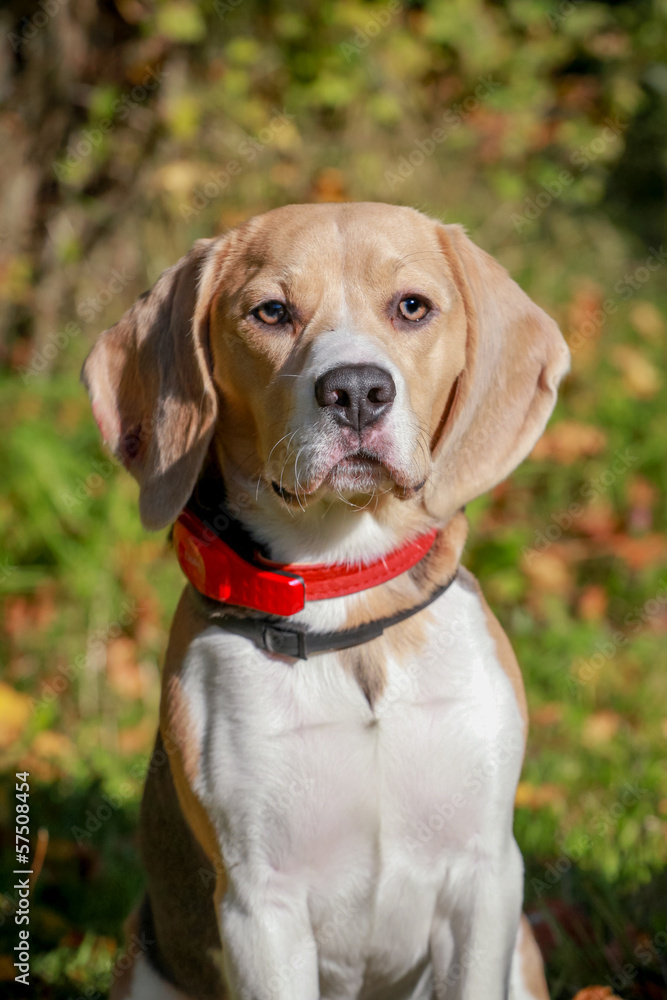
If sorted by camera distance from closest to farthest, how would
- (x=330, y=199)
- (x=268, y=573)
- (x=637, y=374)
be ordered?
(x=268, y=573), (x=637, y=374), (x=330, y=199)

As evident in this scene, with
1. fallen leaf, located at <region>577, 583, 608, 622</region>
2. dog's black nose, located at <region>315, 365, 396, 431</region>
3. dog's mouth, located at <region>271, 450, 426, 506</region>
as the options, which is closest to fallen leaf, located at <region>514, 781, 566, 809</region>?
fallen leaf, located at <region>577, 583, 608, 622</region>

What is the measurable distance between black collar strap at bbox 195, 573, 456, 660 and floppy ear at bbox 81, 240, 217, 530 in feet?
1.02

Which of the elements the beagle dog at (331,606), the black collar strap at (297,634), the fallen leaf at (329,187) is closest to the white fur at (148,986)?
the beagle dog at (331,606)

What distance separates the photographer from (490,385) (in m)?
2.68

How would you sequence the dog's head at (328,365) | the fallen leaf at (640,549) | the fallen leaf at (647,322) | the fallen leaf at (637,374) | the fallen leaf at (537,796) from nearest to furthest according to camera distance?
the dog's head at (328,365)
the fallen leaf at (537,796)
the fallen leaf at (640,549)
the fallen leaf at (637,374)
the fallen leaf at (647,322)

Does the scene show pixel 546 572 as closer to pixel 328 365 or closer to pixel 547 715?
pixel 547 715

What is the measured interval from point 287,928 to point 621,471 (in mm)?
4053

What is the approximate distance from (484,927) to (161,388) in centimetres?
149

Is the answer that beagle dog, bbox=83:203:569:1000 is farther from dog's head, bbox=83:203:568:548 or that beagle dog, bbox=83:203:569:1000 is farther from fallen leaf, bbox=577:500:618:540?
fallen leaf, bbox=577:500:618:540

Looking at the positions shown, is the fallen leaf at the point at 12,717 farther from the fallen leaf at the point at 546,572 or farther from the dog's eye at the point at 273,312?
the dog's eye at the point at 273,312

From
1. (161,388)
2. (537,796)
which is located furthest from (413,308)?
(537,796)

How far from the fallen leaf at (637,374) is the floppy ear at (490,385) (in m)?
3.74

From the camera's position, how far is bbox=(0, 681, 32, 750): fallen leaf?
14.7 feet

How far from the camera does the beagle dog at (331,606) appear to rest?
236 centimetres
